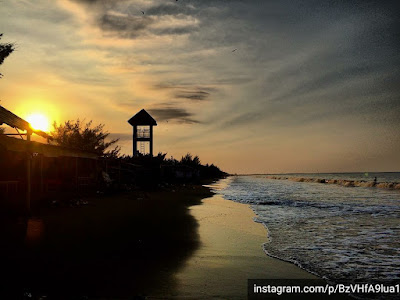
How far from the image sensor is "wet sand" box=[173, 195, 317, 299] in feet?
13.6

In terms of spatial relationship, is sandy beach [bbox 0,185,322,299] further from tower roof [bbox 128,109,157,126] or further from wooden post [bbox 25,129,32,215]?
tower roof [bbox 128,109,157,126]

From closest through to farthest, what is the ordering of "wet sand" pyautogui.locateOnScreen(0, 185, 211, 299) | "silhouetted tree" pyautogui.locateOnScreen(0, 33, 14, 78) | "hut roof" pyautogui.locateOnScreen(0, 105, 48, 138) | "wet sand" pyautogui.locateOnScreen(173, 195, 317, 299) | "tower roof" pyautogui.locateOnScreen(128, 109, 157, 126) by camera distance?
"wet sand" pyautogui.locateOnScreen(0, 185, 211, 299) < "wet sand" pyautogui.locateOnScreen(173, 195, 317, 299) < "hut roof" pyautogui.locateOnScreen(0, 105, 48, 138) < "silhouetted tree" pyautogui.locateOnScreen(0, 33, 14, 78) < "tower roof" pyautogui.locateOnScreen(128, 109, 157, 126)

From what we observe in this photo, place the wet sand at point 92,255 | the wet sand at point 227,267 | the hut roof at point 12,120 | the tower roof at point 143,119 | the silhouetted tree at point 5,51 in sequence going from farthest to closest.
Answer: the tower roof at point 143,119 → the silhouetted tree at point 5,51 → the hut roof at point 12,120 → the wet sand at point 227,267 → the wet sand at point 92,255

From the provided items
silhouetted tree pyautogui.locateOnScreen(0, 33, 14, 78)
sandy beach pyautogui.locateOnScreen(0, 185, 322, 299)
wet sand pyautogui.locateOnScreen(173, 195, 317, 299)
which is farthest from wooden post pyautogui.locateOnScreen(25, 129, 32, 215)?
silhouetted tree pyautogui.locateOnScreen(0, 33, 14, 78)

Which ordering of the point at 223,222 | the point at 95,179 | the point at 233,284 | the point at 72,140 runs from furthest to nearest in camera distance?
the point at 72,140
the point at 95,179
the point at 223,222
the point at 233,284

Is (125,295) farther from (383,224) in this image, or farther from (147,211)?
(383,224)

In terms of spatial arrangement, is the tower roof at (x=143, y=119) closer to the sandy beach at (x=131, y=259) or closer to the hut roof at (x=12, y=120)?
the hut roof at (x=12, y=120)

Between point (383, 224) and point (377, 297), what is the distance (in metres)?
7.55

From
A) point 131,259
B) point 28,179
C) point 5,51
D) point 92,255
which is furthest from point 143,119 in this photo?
point 131,259

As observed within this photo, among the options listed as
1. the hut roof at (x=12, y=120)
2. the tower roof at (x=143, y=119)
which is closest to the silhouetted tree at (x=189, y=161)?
the tower roof at (x=143, y=119)

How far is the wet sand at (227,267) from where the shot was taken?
4.14m

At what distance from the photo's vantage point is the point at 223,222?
10.3 m

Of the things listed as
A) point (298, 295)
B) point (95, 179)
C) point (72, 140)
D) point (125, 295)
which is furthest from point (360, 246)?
point (72, 140)

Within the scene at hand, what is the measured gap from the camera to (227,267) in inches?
206
